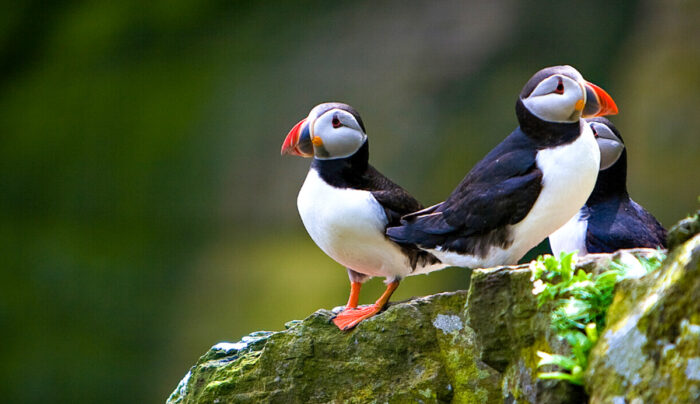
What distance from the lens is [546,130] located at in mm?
2693

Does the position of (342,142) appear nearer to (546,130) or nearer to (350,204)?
(350,204)

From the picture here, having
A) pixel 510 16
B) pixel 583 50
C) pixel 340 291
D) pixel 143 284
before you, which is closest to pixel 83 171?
pixel 143 284

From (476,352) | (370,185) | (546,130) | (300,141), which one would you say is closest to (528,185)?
(546,130)

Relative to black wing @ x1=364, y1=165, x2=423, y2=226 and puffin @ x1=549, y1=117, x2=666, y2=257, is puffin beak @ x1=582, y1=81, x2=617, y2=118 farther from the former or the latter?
black wing @ x1=364, y1=165, x2=423, y2=226

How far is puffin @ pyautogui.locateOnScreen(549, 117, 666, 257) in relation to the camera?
2930mm

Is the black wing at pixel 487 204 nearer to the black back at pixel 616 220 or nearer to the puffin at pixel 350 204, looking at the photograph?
the puffin at pixel 350 204

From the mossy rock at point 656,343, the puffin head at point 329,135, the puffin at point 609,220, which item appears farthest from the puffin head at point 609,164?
the mossy rock at point 656,343

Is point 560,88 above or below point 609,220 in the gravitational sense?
above

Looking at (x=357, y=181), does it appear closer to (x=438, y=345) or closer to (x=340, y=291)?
(x=438, y=345)

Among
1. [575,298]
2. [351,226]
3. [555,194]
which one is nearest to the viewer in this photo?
[575,298]

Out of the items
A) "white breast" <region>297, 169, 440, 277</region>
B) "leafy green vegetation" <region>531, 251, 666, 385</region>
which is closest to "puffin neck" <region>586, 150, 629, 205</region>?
"white breast" <region>297, 169, 440, 277</region>

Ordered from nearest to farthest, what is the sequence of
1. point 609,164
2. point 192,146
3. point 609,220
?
point 609,220
point 609,164
point 192,146

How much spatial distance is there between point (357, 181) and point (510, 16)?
3.98 m

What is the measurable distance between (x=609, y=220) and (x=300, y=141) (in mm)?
1148
